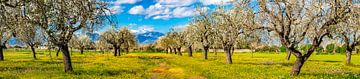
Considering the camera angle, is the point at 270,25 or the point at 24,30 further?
the point at 270,25

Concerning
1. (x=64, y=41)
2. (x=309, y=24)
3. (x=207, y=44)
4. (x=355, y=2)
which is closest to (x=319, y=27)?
(x=309, y=24)

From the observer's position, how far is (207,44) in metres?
84.1

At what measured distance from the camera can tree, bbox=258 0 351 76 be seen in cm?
3197

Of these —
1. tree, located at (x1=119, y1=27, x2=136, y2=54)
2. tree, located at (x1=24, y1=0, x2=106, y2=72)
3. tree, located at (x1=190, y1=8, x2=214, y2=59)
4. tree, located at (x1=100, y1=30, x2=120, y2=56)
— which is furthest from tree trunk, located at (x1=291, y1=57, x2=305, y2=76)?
tree, located at (x1=119, y1=27, x2=136, y2=54)

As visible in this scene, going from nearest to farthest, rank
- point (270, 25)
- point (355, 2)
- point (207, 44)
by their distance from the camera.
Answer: point (355, 2) → point (270, 25) → point (207, 44)

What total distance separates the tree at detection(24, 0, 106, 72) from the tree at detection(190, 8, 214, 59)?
40.6 m

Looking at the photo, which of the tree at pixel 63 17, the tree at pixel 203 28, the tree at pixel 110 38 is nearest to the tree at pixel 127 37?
the tree at pixel 110 38

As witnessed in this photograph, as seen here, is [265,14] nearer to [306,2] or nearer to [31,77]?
[306,2]

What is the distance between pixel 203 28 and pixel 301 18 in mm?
46669

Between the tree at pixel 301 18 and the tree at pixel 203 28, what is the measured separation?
40.5 metres

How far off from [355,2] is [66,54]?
23733 millimetres

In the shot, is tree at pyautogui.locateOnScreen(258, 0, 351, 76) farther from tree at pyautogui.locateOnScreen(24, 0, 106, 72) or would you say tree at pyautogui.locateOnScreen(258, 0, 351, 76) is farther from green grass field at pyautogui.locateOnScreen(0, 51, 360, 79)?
tree at pyautogui.locateOnScreen(24, 0, 106, 72)

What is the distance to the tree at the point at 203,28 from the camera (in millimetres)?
77875

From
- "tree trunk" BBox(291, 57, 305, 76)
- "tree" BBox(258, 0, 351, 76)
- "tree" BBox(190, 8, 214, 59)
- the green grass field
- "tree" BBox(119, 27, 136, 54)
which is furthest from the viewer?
"tree" BBox(119, 27, 136, 54)
